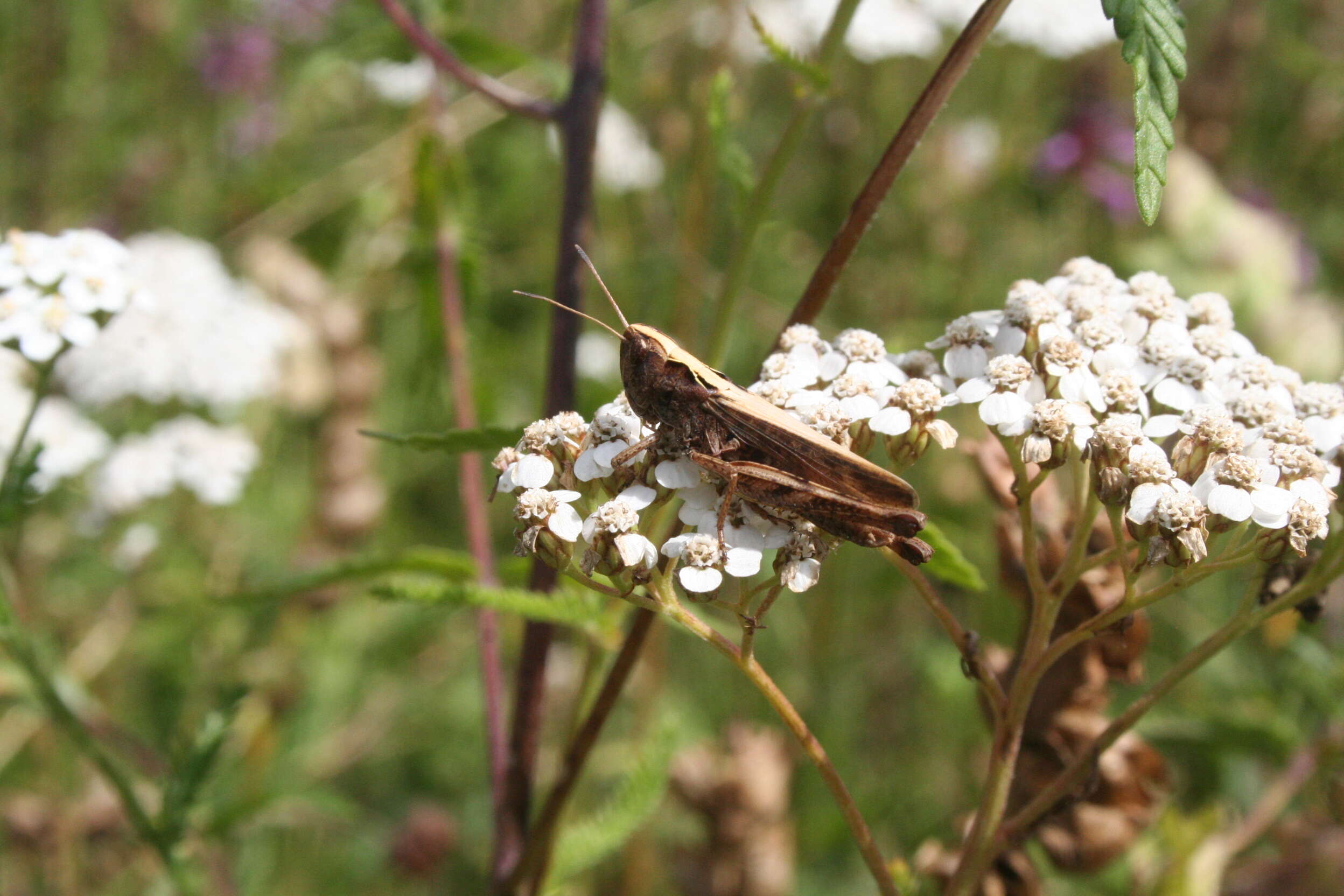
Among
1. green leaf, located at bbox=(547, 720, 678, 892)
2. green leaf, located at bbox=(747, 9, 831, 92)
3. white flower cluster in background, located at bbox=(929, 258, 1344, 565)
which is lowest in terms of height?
green leaf, located at bbox=(547, 720, 678, 892)

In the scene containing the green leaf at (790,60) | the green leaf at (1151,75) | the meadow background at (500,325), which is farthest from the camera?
the meadow background at (500,325)

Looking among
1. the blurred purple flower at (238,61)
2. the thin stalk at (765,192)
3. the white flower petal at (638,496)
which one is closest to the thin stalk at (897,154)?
the thin stalk at (765,192)

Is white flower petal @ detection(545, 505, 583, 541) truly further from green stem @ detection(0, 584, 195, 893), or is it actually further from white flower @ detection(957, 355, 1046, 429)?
green stem @ detection(0, 584, 195, 893)

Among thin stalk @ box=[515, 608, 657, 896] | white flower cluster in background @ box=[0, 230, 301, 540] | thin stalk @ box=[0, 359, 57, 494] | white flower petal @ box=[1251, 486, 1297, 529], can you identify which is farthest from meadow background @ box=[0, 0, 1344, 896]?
white flower petal @ box=[1251, 486, 1297, 529]

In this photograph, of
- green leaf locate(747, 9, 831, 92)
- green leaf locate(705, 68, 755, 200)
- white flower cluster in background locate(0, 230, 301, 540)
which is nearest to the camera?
green leaf locate(747, 9, 831, 92)

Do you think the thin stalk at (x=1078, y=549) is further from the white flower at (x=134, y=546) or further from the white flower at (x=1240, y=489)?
the white flower at (x=134, y=546)

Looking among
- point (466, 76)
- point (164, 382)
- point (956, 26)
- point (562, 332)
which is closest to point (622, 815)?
point (562, 332)
